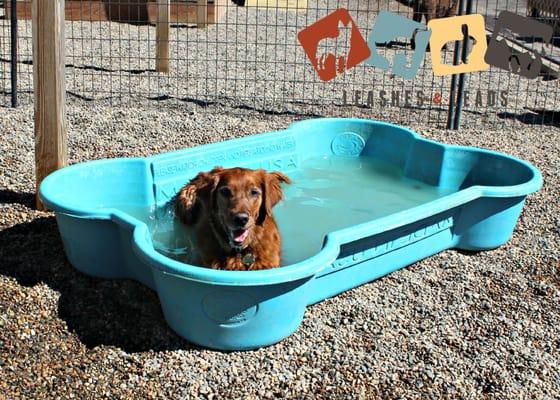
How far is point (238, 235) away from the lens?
12.1ft

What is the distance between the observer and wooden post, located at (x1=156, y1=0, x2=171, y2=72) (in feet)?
27.6

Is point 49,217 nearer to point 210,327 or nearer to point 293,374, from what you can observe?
point 210,327

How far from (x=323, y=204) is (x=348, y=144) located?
96 cm

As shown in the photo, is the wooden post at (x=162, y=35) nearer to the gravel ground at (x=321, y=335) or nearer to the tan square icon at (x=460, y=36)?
the tan square icon at (x=460, y=36)

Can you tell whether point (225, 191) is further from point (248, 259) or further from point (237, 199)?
point (248, 259)

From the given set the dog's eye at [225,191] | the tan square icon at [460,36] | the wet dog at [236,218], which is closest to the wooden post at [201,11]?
the tan square icon at [460,36]

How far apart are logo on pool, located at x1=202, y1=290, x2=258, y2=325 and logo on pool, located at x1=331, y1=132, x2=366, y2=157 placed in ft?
9.92

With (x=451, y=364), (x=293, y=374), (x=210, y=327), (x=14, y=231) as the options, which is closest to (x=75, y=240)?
(x=14, y=231)

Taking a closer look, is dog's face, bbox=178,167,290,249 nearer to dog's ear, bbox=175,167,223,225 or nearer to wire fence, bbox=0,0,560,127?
dog's ear, bbox=175,167,223,225

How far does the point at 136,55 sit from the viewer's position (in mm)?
9727

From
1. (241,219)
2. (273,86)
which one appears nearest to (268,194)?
(241,219)

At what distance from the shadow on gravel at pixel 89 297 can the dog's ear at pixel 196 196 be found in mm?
524

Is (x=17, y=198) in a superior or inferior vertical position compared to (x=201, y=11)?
inferior

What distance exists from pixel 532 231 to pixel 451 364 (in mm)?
1981
